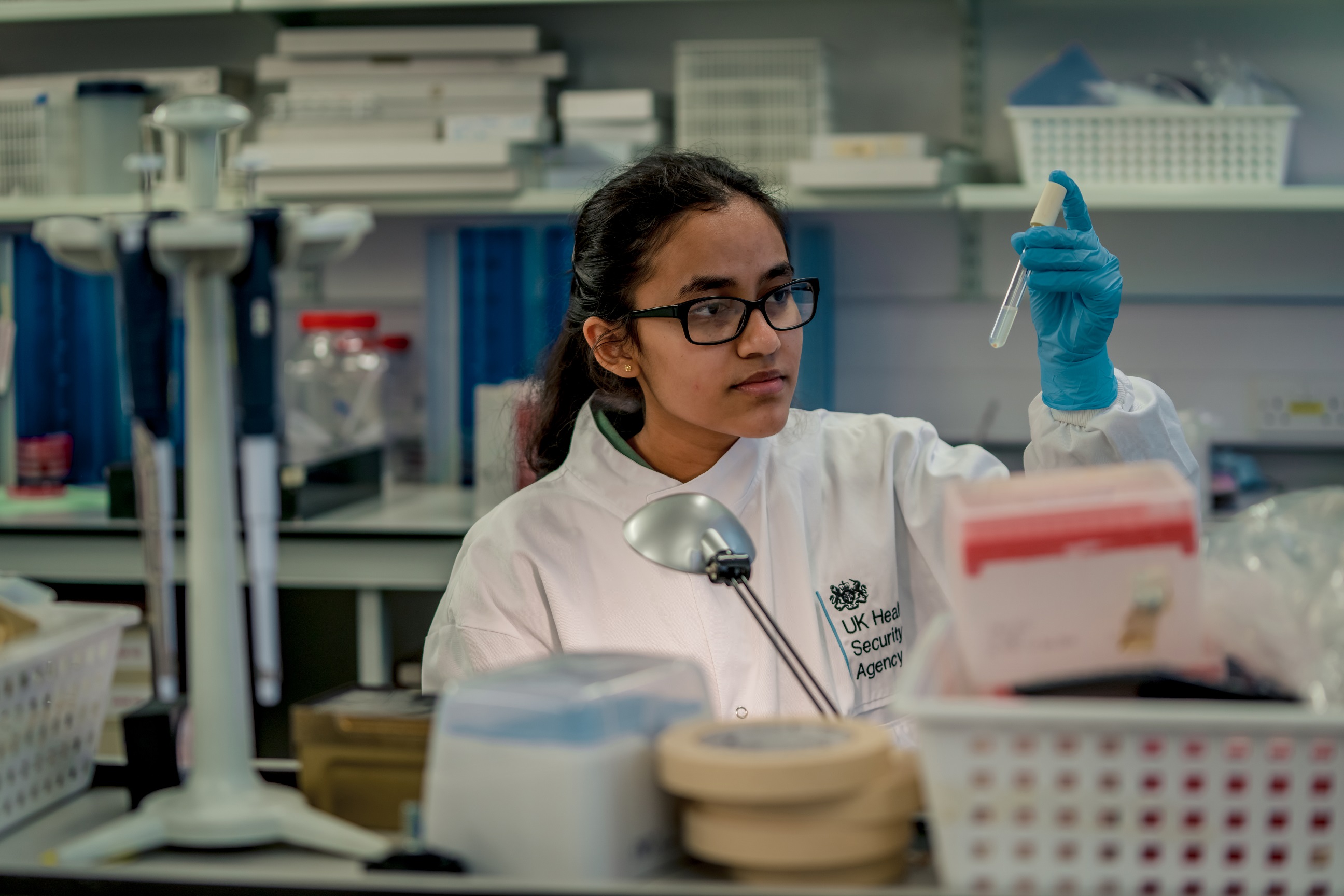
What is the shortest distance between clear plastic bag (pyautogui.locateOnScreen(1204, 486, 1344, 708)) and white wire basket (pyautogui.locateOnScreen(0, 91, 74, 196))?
2531 mm

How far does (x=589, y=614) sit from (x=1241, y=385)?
1724 mm

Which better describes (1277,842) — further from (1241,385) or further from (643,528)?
(1241,385)

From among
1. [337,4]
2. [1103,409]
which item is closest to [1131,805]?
[1103,409]

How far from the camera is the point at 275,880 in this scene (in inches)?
27.6

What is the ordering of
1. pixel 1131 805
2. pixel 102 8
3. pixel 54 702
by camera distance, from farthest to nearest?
pixel 102 8 < pixel 54 702 < pixel 1131 805

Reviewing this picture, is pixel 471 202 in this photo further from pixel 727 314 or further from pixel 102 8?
pixel 727 314

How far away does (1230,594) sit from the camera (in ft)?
2.43

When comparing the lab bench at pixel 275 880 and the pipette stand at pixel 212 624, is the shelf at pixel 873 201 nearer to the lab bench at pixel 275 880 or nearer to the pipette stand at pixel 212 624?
the pipette stand at pixel 212 624

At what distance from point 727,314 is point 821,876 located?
819mm

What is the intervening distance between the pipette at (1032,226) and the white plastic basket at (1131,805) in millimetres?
556

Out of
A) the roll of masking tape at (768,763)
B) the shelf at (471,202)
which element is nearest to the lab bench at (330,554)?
the shelf at (471,202)

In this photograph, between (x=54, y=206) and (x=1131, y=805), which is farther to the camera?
(x=54, y=206)

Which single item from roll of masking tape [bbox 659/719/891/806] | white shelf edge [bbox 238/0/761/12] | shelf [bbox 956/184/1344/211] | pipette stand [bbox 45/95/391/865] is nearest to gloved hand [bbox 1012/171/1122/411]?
roll of masking tape [bbox 659/719/891/806]

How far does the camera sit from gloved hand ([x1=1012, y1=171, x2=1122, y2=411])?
1.27m
